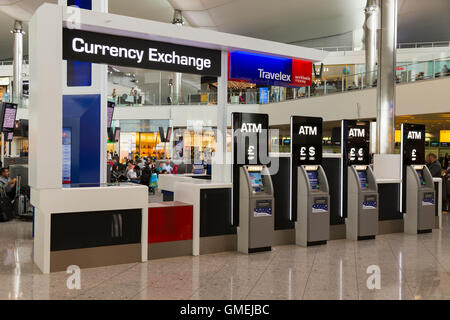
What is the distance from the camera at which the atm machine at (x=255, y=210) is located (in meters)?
6.31

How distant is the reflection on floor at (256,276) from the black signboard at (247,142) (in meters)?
1.03

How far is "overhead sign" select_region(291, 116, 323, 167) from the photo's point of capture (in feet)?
22.7

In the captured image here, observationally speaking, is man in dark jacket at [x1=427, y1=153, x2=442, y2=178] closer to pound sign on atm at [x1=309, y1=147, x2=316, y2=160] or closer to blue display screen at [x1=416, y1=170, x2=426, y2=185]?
blue display screen at [x1=416, y1=170, x2=426, y2=185]

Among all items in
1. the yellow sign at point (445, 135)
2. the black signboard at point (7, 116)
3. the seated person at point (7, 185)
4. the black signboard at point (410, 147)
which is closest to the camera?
the black signboard at point (410, 147)

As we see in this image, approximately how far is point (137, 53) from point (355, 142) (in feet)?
12.8

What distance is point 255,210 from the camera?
635 cm

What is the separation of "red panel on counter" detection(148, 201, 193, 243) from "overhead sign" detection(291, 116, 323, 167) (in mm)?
1862

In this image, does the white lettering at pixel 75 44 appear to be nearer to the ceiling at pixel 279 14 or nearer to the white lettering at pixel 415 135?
the white lettering at pixel 415 135

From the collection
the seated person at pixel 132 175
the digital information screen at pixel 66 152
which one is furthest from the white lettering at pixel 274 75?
the seated person at pixel 132 175

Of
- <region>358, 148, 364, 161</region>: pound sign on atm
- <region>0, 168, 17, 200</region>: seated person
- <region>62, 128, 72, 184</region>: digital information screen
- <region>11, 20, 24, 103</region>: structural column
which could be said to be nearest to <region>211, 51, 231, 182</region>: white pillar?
<region>62, 128, 72, 184</region>: digital information screen
